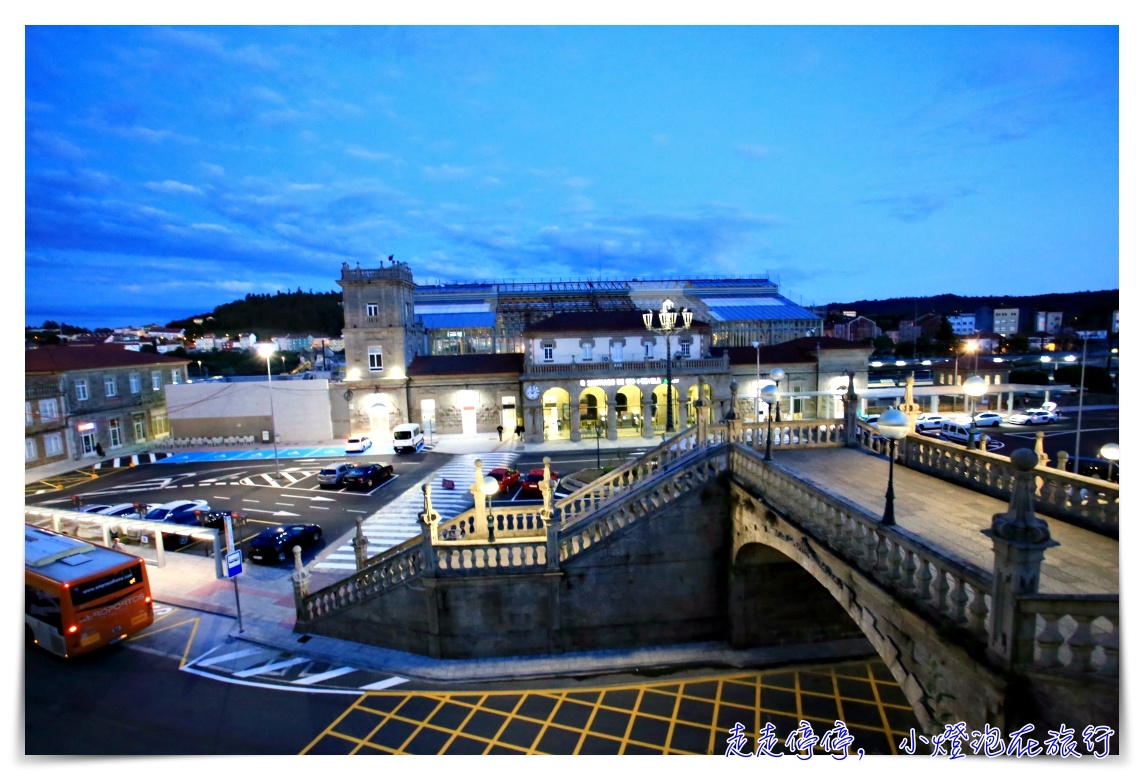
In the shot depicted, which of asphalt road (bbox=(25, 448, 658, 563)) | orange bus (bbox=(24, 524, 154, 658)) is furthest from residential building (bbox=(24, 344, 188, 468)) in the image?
orange bus (bbox=(24, 524, 154, 658))

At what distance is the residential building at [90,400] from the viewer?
101 feet

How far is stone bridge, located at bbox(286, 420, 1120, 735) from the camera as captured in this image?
777cm

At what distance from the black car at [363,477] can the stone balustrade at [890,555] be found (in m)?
20.5

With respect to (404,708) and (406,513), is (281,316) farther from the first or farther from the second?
(404,708)

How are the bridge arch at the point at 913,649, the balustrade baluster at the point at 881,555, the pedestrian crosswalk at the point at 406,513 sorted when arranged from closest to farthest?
the bridge arch at the point at 913,649 → the balustrade baluster at the point at 881,555 → the pedestrian crosswalk at the point at 406,513

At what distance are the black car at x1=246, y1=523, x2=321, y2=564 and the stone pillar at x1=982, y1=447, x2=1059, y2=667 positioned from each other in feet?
60.6

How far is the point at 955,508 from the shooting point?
9086mm

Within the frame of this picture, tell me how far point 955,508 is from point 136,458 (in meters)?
40.8

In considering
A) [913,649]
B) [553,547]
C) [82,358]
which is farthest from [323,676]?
[82,358]

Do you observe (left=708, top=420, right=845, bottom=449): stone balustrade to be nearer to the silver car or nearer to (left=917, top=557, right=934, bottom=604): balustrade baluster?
(left=917, top=557, right=934, bottom=604): balustrade baluster

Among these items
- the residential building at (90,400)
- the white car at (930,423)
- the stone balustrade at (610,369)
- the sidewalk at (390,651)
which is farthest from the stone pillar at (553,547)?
the residential building at (90,400)

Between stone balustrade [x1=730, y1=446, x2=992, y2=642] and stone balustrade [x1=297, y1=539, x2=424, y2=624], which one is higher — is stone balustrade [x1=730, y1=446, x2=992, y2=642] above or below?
above

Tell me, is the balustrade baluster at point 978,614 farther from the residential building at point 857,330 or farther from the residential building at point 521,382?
the residential building at point 857,330

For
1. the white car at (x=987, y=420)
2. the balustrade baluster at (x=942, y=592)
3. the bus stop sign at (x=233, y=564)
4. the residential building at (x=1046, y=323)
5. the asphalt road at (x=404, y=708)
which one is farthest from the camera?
the residential building at (x=1046, y=323)
